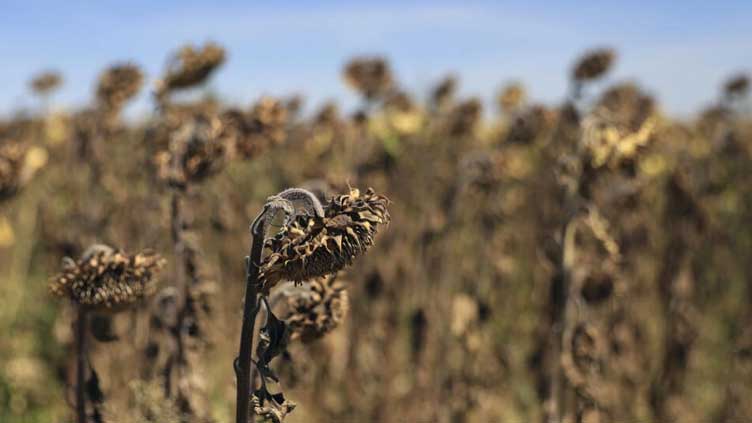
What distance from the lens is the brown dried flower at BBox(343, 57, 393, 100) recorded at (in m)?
5.30

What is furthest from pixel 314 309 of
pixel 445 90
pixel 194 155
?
pixel 445 90

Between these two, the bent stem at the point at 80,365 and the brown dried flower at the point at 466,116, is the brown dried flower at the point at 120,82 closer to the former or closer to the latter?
the bent stem at the point at 80,365

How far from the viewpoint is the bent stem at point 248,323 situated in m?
1.51

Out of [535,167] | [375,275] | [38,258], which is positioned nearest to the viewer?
[375,275]

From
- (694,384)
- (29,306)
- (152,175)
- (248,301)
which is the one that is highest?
(152,175)

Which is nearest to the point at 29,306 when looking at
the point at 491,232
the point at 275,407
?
the point at 491,232

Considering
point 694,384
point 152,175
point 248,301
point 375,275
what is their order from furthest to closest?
1. point 694,384
2. point 375,275
3. point 152,175
4. point 248,301

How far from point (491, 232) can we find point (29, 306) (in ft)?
14.1

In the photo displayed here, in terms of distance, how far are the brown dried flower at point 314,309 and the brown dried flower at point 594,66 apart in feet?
8.18

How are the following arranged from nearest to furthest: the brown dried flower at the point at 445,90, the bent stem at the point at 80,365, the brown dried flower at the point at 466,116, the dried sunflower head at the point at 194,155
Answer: the bent stem at the point at 80,365, the dried sunflower head at the point at 194,155, the brown dried flower at the point at 466,116, the brown dried flower at the point at 445,90

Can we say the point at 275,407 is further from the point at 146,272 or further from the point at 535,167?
the point at 535,167

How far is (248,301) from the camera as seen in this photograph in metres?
1.54

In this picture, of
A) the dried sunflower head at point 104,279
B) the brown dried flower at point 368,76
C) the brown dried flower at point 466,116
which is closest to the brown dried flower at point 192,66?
the dried sunflower head at point 104,279

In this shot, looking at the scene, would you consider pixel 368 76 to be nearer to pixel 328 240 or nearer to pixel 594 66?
pixel 594 66
